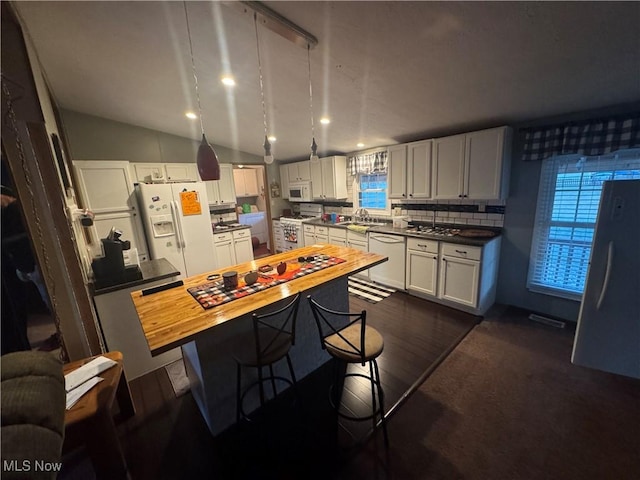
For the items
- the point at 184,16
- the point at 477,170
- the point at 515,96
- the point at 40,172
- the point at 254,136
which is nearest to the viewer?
the point at 40,172

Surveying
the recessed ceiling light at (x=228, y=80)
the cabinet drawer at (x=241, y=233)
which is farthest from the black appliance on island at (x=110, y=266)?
the cabinet drawer at (x=241, y=233)

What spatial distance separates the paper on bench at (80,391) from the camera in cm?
124

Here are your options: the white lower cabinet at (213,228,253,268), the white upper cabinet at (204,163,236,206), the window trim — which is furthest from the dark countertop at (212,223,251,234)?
the window trim

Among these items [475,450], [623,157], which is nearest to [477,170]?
[623,157]

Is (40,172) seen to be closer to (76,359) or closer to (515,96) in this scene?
(76,359)

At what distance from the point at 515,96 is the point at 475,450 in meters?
2.66

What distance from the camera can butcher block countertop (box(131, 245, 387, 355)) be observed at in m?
1.20

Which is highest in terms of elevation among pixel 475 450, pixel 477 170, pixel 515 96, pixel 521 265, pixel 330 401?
pixel 515 96

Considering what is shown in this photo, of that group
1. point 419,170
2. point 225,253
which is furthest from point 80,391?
point 419,170

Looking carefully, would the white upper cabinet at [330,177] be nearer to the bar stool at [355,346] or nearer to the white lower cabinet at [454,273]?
the white lower cabinet at [454,273]

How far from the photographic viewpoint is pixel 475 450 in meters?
1.51

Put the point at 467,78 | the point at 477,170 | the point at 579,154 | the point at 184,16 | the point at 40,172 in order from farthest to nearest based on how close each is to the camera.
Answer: the point at 477,170, the point at 579,154, the point at 467,78, the point at 184,16, the point at 40,172

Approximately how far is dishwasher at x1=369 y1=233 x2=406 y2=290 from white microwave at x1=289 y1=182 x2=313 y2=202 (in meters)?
1.82

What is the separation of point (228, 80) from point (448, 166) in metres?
2.57
